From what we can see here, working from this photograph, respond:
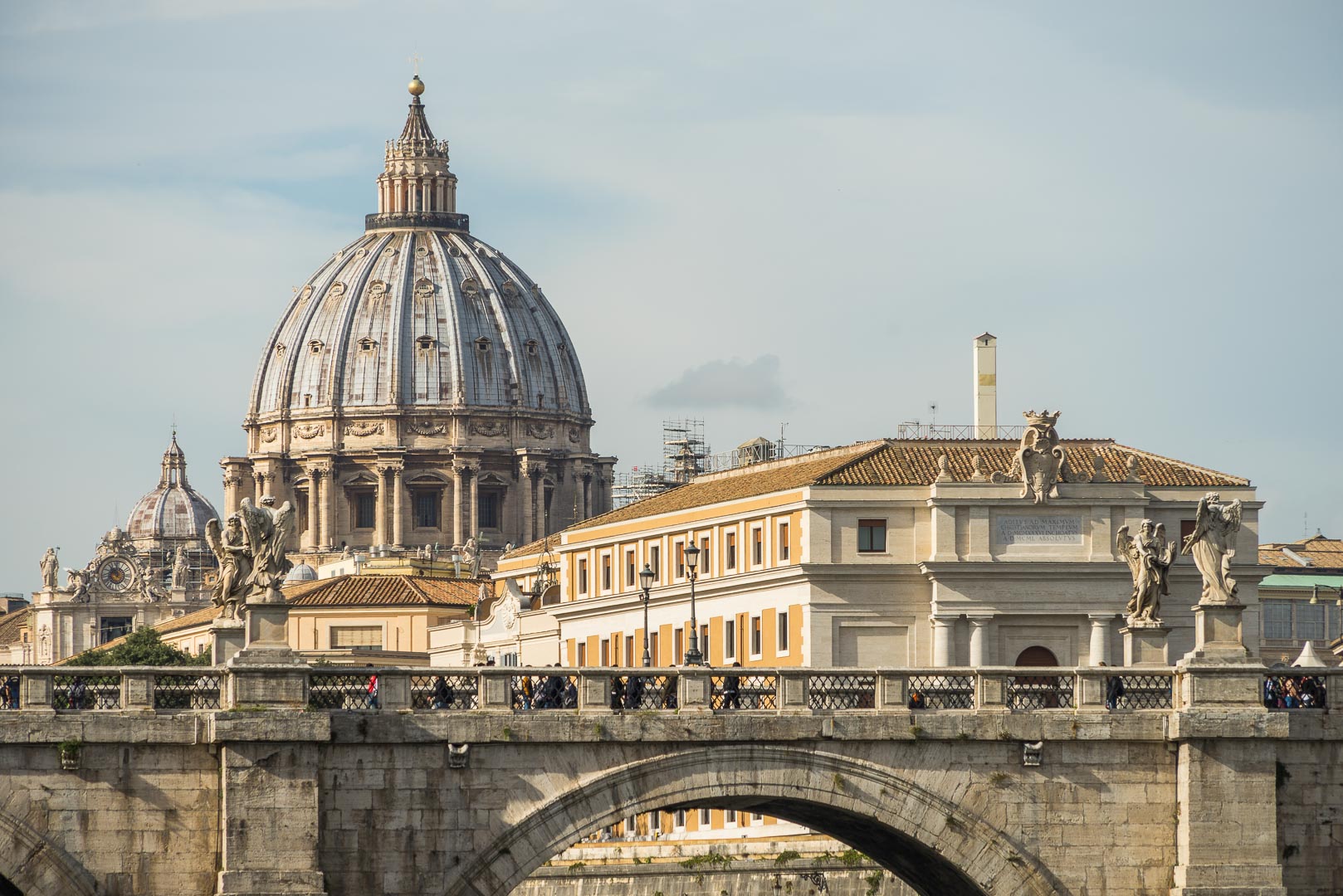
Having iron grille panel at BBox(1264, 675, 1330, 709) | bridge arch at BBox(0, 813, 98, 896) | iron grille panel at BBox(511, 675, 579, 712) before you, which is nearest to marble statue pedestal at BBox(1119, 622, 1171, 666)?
iron grille panel at BBox(1264, 675, 1330, 709)

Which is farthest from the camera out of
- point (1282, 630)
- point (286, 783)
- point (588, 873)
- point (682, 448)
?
point (682, 448)

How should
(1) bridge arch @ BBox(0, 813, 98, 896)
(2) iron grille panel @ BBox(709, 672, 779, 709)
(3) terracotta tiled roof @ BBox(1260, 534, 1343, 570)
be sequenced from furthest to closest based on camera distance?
(3) terracotta tiled roof @ BBox(1260, 534, 1343, 570) → (2) iron grille panel @ BBox(709, 672, 779, 709) → (1) bridge arch @ BBox(0, 813, 98, 896)

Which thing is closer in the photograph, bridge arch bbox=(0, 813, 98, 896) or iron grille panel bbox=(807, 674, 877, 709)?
bridge arch bbox=(0, 813, 98, 896)

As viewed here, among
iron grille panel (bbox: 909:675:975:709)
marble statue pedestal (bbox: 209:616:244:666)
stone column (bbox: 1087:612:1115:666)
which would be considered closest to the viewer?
marble statue pedestal (bbox: 209:616:244:666)

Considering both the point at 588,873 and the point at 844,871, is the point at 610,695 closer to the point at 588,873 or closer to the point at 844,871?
the point at 844,871

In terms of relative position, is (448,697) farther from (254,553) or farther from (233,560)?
(233,560)

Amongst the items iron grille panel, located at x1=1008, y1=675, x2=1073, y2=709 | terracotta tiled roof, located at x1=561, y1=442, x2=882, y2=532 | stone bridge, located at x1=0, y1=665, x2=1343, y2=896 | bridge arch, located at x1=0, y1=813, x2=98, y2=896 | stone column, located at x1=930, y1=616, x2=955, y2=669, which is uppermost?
terracotta tiled roof, located at x1=561, y1=442, x2=882, y2=532

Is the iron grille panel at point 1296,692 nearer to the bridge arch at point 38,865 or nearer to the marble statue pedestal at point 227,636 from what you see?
the marble statue pedestal at point 227,636

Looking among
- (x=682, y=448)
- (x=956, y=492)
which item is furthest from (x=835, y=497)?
(x=682, y=448)

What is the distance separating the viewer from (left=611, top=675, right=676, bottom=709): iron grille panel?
57719 mm

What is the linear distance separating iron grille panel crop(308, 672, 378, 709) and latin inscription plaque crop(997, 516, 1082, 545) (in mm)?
48688

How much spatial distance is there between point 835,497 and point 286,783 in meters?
49.0

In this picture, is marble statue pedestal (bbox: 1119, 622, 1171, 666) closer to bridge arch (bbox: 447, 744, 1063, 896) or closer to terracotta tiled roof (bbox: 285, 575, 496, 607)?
bridge arch (bbox: 447, 744, 1063, 896)

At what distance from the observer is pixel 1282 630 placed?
140m
